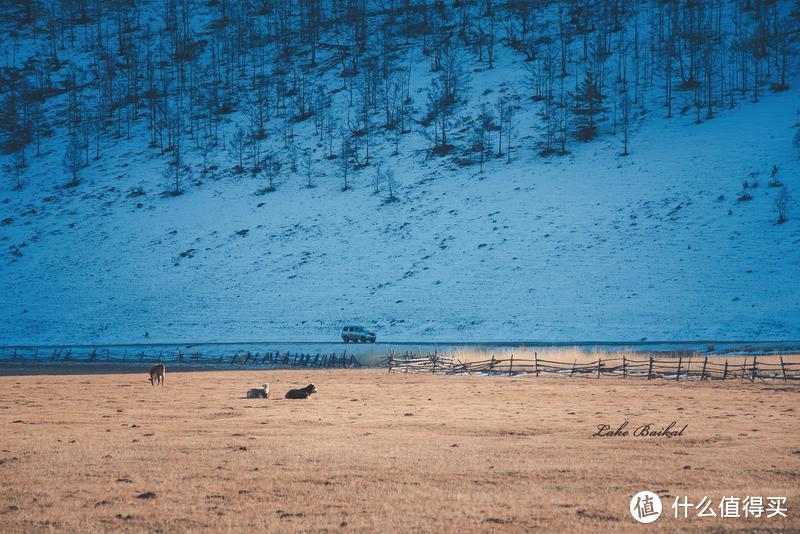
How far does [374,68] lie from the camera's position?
132m

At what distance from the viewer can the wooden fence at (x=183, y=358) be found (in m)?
48.4

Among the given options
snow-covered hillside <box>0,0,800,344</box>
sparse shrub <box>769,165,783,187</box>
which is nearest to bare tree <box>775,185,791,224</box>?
snow-covered hillside <box>0,0,800,344</box>

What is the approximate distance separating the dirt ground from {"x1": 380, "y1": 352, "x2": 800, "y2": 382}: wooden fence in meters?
7.45

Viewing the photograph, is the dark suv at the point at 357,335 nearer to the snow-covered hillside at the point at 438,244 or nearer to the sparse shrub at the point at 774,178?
the snow-covered hillside at the point at 438,244

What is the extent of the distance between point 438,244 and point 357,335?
80.5 feet

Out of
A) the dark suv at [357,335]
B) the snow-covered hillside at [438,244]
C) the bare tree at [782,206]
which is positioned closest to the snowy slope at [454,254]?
the snow-covered hillside at [438,244]

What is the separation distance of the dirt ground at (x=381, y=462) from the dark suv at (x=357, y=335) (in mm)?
34850

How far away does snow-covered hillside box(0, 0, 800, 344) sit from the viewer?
65188 millimetres

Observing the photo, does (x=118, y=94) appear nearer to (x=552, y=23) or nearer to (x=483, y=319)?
(x=552, y=23)

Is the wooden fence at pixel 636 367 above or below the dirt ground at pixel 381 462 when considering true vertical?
above

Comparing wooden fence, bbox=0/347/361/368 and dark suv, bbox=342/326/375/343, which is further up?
dark suv, bbox=342/326/375/343

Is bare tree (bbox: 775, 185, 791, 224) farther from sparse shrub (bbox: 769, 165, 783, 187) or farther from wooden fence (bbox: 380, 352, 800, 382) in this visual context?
wooden fence (bbox: 380, 352, 800, 382)

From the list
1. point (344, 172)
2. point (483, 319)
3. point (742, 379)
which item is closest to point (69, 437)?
point (742, 379)

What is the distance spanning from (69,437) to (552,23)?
141 metres
